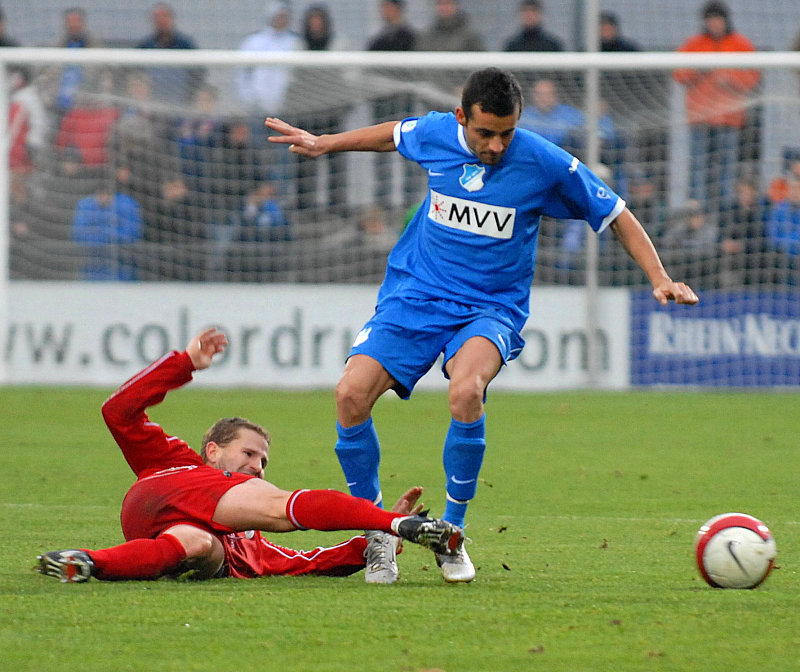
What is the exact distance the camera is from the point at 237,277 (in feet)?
45.8

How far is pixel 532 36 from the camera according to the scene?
1479 cm

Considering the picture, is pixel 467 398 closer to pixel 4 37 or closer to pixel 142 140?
pixel 142 140

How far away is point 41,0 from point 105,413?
1293 cm

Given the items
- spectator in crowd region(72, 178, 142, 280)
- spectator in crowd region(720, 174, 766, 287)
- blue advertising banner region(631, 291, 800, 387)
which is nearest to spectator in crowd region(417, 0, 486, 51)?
spectator in crowd region(720, 174, 766, 287)

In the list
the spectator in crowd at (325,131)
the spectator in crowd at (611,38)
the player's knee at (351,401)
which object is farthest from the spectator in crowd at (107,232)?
the player's knee at (351,401)

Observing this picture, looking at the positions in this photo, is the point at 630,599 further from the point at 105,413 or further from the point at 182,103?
the point at 182,103

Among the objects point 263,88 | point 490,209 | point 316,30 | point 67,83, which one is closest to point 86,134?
point 67,83

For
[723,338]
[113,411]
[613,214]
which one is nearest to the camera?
[113,411]

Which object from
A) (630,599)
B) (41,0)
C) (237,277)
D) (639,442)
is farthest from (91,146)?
(630,599)

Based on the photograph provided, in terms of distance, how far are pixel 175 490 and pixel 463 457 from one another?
1055 mm

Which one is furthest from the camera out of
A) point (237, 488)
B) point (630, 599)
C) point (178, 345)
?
point (178, 345)

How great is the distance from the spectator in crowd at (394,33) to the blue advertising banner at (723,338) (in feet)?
12.8

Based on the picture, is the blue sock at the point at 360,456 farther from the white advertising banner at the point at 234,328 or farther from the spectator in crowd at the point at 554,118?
the spectator in crowd at the point at 554,118

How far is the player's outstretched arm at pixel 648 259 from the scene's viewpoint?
15.7ft
